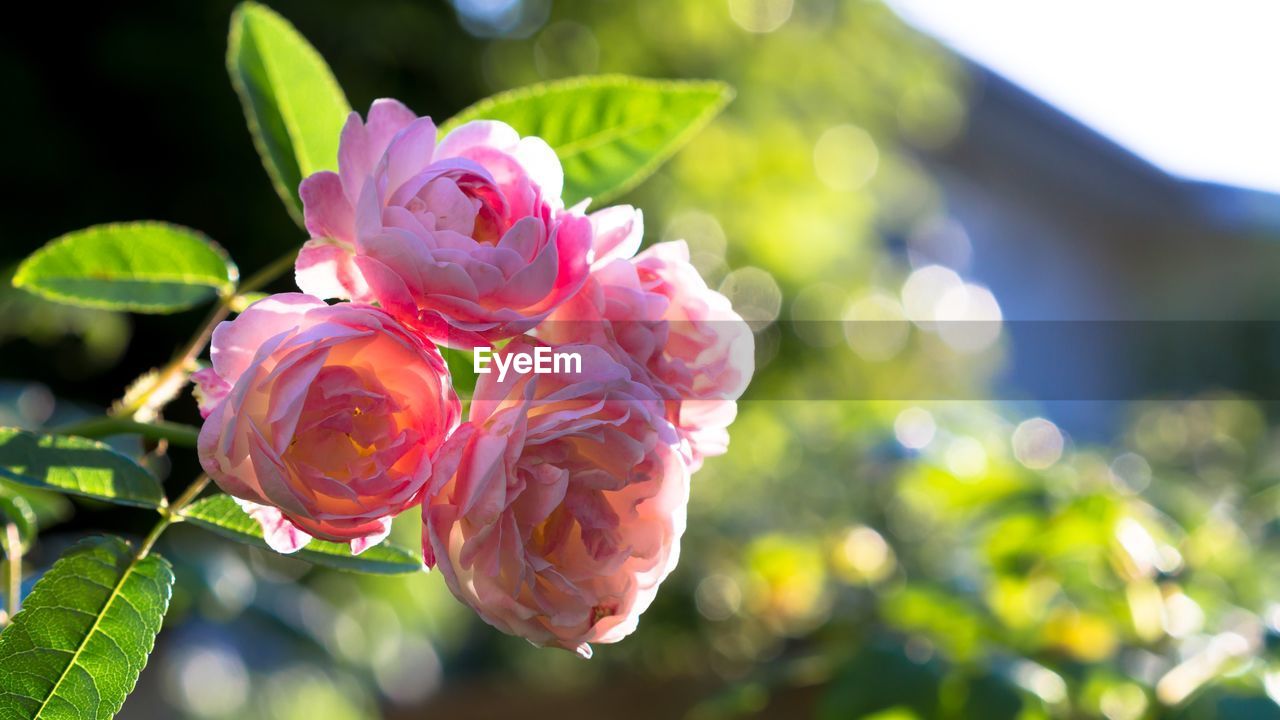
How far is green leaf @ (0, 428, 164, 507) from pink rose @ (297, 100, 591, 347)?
163mm

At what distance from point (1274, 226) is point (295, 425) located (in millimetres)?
13597

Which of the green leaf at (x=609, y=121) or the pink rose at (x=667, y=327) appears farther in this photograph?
the green leaf at (x=609, y=121)

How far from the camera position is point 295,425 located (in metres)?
0.47

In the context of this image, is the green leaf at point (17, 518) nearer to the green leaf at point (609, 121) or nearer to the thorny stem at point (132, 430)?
the thorny stem at point (132, 430)

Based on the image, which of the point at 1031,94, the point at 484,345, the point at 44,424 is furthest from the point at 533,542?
the point at 1031,94

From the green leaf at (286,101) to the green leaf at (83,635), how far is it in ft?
0.81

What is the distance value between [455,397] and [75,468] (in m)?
0.21

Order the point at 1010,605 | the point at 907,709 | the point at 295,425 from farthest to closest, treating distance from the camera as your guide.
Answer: the point at 1010,605, the point at 907,709, the point at 295,425

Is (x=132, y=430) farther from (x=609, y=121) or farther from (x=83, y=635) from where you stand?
(x=609, y=121)

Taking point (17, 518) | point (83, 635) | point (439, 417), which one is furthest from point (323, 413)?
point (17, 518)

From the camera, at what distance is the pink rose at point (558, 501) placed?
486 millimetres

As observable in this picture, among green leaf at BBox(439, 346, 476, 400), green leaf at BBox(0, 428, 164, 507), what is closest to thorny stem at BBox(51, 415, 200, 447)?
green leaf at BBox(0, 428, 164, 507)

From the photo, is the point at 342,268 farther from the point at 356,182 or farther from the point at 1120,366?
the point at 1120,366
